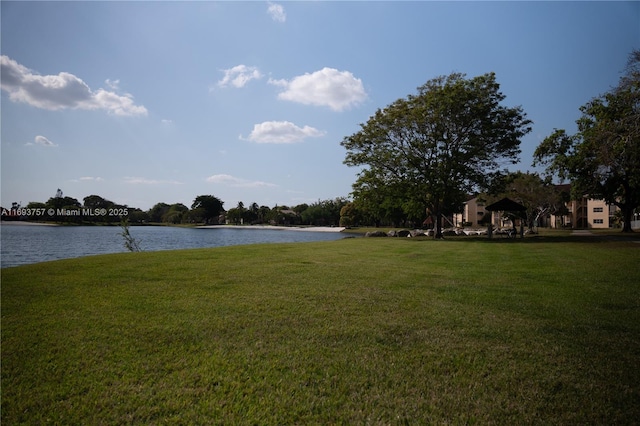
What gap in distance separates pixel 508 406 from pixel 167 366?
10.9ft

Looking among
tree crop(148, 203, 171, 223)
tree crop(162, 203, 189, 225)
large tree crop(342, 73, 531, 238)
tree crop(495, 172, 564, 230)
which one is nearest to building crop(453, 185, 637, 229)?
tree crop(495, 172, 564, 230)

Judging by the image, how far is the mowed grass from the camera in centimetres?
299

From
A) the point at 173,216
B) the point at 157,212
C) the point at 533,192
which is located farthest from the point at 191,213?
the point at 533,192

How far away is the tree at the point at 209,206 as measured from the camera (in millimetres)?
122344

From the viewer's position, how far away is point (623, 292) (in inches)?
283

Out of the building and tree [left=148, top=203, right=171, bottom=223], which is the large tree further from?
tree [left=148, top=203, right=171, bottom=223]

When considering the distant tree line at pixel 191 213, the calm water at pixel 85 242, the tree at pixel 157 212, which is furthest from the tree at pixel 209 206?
the calm water at pixel 85 242

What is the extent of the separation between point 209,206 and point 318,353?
411 feet

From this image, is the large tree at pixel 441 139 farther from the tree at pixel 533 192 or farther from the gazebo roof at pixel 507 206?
the tree at pixel 533 192

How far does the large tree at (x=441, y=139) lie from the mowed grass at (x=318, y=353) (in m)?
20.4

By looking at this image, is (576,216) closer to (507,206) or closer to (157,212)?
(507,206)

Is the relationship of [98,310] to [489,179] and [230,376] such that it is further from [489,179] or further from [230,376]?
[489,179]

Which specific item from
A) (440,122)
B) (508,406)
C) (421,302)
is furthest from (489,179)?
(508,406)

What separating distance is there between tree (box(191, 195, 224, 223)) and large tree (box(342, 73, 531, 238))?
335ft
